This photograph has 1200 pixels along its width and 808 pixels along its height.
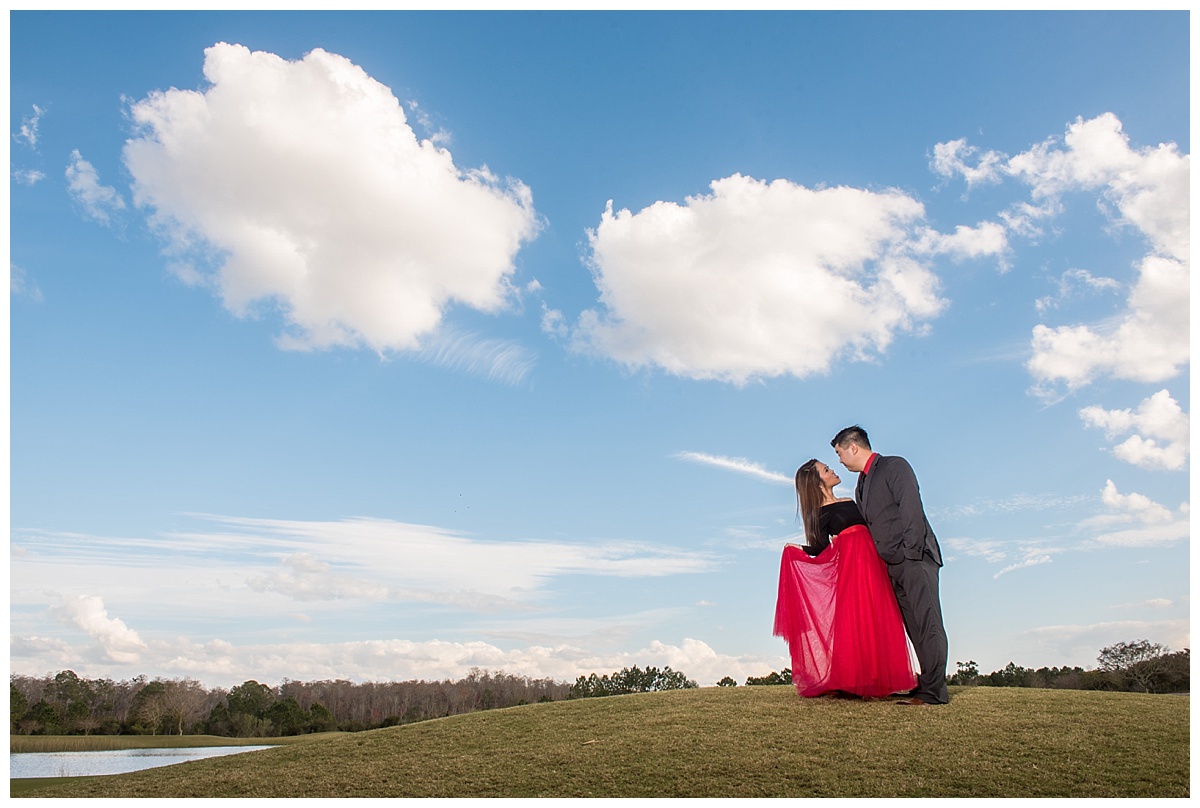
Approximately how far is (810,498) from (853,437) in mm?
944

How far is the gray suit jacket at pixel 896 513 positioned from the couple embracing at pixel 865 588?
1cm

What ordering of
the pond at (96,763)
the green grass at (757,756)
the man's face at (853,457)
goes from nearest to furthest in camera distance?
the green grass at (757,756) → the man's face at (853,457) → the pond at (96,763)

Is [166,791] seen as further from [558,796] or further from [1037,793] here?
[1037,793]

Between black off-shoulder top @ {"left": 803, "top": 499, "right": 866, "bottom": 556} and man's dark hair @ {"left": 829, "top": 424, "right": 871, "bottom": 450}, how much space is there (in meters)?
0.73

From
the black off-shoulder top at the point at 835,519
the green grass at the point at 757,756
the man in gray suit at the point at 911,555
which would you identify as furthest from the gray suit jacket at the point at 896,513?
the green grass at the point at 757,756

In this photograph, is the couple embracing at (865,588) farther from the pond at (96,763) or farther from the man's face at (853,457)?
the pond at (96,763)

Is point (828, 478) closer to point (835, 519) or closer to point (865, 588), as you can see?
point (835, 519)

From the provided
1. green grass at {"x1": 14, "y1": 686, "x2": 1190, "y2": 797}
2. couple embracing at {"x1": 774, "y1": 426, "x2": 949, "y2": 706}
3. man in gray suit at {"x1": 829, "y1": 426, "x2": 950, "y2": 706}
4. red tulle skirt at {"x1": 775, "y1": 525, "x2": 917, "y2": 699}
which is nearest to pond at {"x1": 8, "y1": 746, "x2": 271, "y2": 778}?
green grass at {"x1": 14, "y1": 686, "x2": 1190, "y2": 797}

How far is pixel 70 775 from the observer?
35.4 feet

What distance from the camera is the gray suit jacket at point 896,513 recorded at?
30.3ft

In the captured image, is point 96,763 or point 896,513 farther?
point 96,763

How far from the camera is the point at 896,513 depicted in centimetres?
943

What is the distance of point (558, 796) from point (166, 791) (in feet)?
14.6


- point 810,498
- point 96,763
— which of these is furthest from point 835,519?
point 96,763
